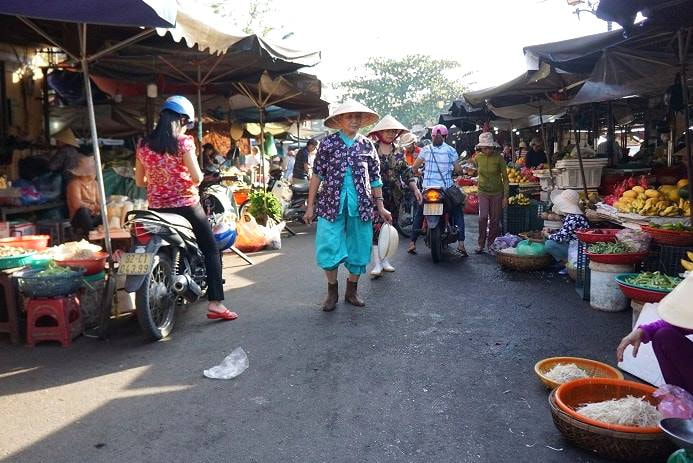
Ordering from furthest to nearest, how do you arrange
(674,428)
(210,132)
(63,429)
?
(210,132) < (63,429) < (674,428)

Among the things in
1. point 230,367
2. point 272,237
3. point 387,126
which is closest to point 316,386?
point 230,367

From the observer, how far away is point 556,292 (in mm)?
6621

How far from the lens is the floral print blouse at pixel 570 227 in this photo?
735 centimetres

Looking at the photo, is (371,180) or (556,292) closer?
(371,180)

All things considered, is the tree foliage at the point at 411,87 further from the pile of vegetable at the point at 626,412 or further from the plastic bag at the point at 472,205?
the pile of vegetable at the point at 626,412

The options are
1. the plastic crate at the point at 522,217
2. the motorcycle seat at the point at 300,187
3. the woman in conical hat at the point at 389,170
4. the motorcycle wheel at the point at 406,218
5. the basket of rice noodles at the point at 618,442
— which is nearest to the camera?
the basket of rice noodles at the point at 618,442

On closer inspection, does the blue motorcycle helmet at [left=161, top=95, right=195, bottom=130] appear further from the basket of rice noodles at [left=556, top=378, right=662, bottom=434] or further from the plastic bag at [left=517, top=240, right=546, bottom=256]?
the plastic bag at [left=517, top=240, right=546, bottom=256]

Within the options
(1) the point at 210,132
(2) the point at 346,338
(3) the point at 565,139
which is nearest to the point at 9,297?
(2) the point at 346,338

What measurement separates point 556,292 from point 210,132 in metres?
11.1

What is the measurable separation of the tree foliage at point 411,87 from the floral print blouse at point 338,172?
45124 millimetres

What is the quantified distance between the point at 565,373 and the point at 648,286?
1154mm

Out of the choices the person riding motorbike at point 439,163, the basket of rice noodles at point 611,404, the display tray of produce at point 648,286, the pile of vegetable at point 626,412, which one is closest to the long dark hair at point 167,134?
the basket of rice noodles at point 611,404

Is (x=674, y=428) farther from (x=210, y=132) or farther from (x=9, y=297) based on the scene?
(x=210, y=132)

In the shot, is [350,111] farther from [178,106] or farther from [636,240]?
[636,240]
